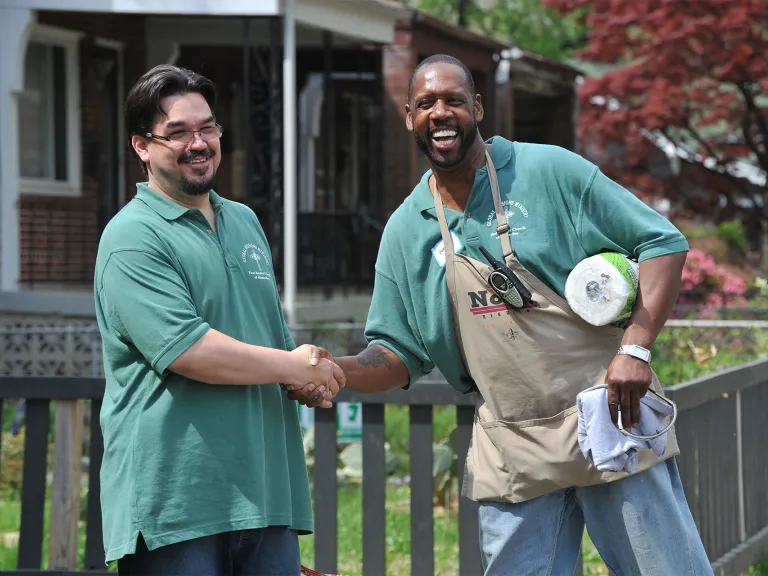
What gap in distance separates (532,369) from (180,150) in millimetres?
1167

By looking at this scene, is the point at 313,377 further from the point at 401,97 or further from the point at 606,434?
the point at 401,97

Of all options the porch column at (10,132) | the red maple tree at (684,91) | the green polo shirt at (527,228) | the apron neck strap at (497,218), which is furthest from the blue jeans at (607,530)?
the red maple tree at (684,91)

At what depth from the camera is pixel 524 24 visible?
84.5 ft

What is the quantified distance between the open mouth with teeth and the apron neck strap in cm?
13

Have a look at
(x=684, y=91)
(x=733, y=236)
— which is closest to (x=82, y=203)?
(x=684, y=91)

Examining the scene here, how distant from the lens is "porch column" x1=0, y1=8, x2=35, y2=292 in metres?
12.1

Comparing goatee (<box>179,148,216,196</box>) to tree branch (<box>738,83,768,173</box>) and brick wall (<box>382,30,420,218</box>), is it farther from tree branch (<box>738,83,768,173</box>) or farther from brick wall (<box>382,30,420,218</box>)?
tree branch (<box>738,83,768,173</box>)

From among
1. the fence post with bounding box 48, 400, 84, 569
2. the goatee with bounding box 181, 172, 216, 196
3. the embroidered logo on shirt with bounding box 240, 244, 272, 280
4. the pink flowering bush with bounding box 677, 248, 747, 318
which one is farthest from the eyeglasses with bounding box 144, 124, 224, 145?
the pink flowering bush with bounding box 677, 248, 747, 318

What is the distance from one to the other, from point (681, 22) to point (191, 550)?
14.5 m

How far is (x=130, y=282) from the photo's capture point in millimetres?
3277

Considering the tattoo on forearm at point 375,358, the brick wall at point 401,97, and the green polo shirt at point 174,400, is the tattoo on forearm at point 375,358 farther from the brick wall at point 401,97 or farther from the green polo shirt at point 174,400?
the brick wall at point 401,97

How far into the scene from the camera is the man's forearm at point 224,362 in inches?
128

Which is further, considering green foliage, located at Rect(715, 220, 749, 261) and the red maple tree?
green foliage, located at Rect(715, 220, 749, 261)

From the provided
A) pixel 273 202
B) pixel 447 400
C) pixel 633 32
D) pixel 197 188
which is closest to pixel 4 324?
pixel 273 202
